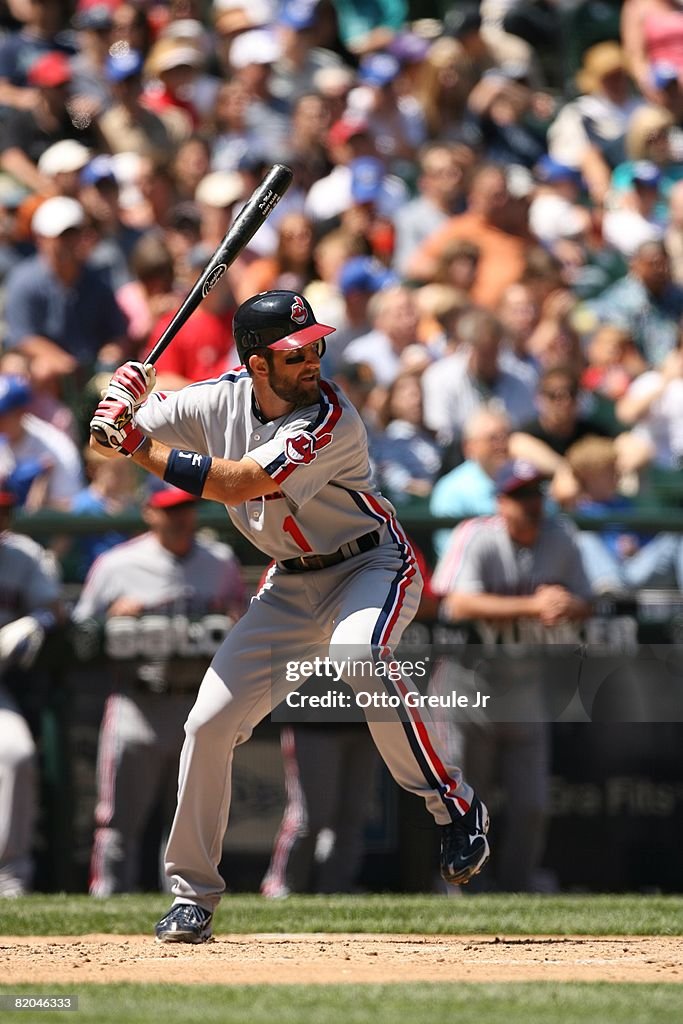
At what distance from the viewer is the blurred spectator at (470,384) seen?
9.60m

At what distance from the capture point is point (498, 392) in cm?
975

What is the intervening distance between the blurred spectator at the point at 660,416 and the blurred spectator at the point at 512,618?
1.45 m

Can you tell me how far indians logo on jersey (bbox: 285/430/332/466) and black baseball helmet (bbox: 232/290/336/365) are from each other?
29 centimetres

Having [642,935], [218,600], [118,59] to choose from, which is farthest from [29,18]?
[642,935]

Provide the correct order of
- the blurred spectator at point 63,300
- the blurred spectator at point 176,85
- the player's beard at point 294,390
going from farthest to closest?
the blurred spectator at point 176,85
the blurred spectator at point 63,300
the player's beard at point 294,390

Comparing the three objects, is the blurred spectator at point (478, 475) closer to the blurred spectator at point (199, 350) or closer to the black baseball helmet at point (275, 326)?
the blurred spectator at point (199, 350)

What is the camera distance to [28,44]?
12.3 metres

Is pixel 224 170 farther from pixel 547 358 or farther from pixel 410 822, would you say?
pixel 410 822

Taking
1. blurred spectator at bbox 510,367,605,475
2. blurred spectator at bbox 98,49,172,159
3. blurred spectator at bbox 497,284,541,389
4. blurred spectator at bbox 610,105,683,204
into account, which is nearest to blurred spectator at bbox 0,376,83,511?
blurred spectator at bbox 510,367,605,475

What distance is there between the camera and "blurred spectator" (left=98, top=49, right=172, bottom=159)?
11.5m

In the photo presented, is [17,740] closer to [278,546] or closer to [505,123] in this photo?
[278,546]

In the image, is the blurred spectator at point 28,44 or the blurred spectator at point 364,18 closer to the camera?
the blurred spectator at point 28,44

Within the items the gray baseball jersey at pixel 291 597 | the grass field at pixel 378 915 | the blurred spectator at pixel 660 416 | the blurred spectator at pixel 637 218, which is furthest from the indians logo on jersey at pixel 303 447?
the blurred spectator at pixel 637 218

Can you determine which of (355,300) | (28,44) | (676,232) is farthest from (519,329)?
(28,44)
